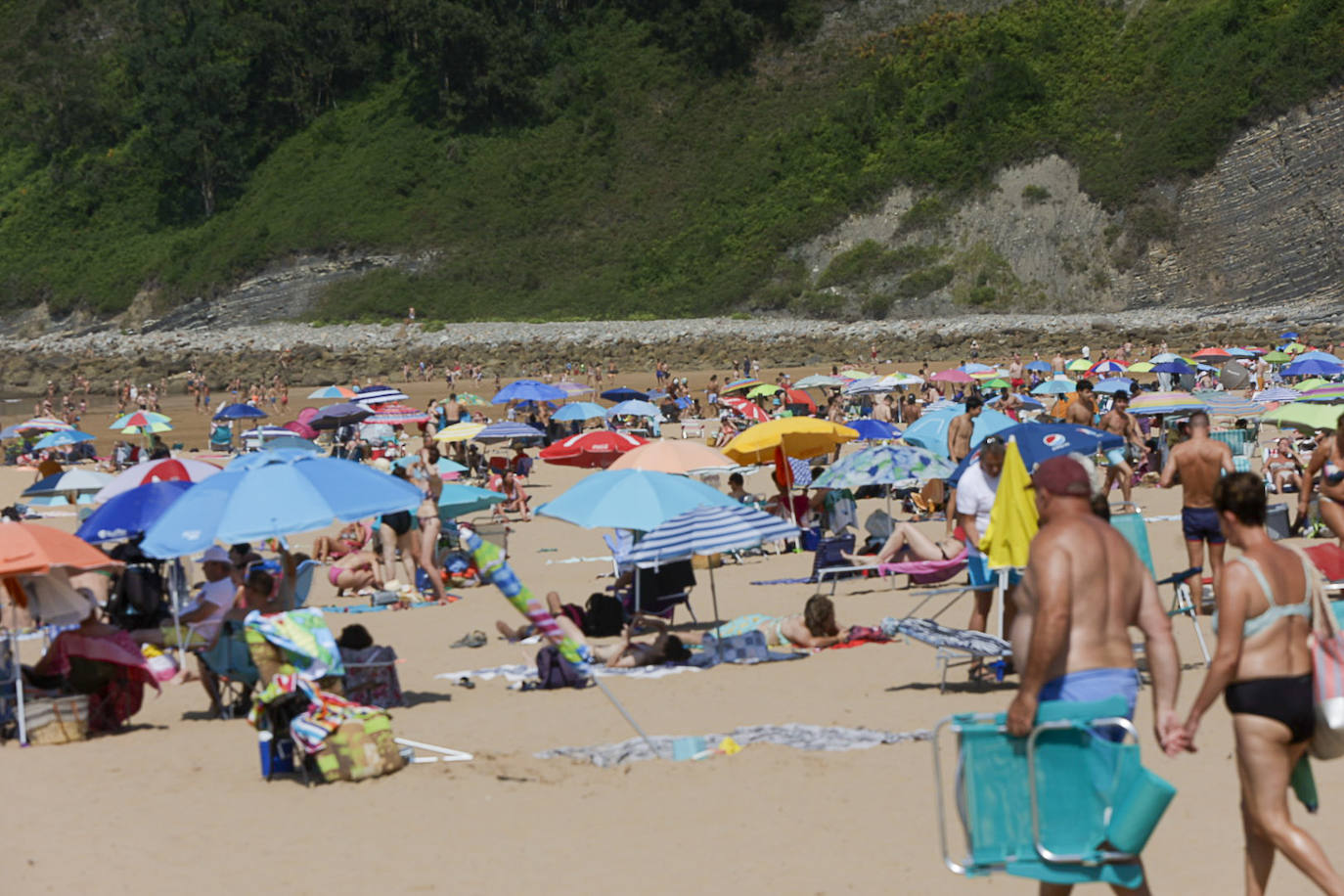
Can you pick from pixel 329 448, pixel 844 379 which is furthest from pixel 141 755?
pixel 844 379

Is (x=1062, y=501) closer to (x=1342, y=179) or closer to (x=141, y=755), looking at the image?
(x=141, y=755)

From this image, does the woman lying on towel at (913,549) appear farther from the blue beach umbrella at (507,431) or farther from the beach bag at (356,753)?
the blue beach umbrella at (507,431)

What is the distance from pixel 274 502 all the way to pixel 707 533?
244 cm

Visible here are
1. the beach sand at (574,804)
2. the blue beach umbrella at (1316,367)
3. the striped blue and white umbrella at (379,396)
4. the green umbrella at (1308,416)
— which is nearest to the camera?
the beach sand at (574,804)

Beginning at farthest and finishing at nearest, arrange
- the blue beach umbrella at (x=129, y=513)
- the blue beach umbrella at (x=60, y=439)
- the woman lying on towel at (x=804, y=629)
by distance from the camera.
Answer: the blue beach umbrella at (x=60, y=439) → the blue beach umbrella at (x=129, y=513) → the woman lying on towel at (x=804, y=629)

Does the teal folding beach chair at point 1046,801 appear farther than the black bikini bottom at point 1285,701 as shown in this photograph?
No

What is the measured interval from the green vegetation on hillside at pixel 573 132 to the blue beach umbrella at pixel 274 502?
44488 mm

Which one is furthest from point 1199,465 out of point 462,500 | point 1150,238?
point 1150,238

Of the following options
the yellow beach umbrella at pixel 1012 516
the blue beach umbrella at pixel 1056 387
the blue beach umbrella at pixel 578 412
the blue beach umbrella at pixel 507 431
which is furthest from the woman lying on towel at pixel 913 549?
the blue beach umbrella at pixel 1056 387

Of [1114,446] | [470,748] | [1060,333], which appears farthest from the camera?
[1060,333]

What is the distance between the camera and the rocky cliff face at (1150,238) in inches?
1928

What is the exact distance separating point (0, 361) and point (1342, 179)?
4524 centimetres

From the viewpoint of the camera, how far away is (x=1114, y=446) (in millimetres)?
11336

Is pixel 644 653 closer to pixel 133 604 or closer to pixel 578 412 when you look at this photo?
pixel 133 604
